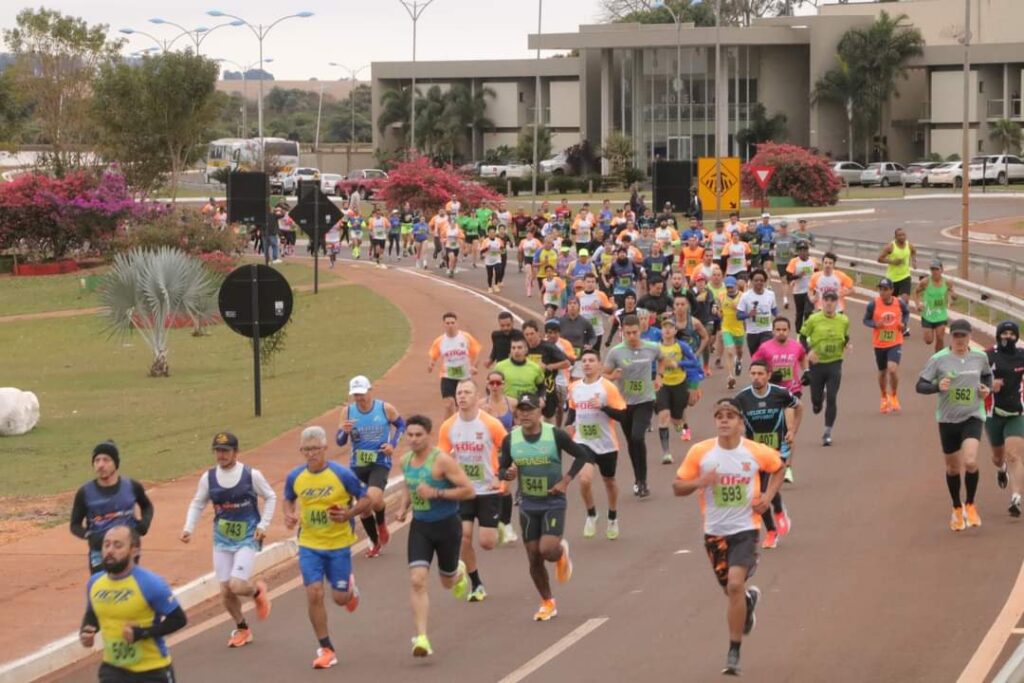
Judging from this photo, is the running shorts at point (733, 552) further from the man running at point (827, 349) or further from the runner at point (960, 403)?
the man running at point (827, 349)

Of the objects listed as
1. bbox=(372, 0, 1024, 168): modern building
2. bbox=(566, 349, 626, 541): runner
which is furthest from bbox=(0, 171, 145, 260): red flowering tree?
bbox=(566, 349, 626, 541): runner

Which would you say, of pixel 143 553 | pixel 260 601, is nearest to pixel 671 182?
pixel 143 553

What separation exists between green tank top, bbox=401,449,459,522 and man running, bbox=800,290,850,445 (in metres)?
8.52

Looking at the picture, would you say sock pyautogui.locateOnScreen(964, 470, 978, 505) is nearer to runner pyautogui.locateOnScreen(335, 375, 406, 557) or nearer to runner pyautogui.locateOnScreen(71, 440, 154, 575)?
Result: runner pyautogui.locateOnScreen(335, 375, 406, 557)

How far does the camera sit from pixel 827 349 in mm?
19469

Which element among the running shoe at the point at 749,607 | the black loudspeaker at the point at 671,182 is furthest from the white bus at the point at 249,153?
the running shoe at the point at 749,607

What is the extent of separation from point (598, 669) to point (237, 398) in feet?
60.5

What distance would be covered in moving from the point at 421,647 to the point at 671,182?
140 ft

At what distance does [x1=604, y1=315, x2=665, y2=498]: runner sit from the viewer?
17.0 meters

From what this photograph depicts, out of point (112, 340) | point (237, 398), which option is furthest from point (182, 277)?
point (112, 340)

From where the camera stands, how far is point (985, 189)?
7812 cm

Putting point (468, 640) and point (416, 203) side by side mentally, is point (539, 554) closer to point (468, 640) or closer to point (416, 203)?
point (468, 640)

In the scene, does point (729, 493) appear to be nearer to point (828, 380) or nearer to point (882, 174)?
point (828, 380)

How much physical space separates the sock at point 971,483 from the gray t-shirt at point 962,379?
0.49m
